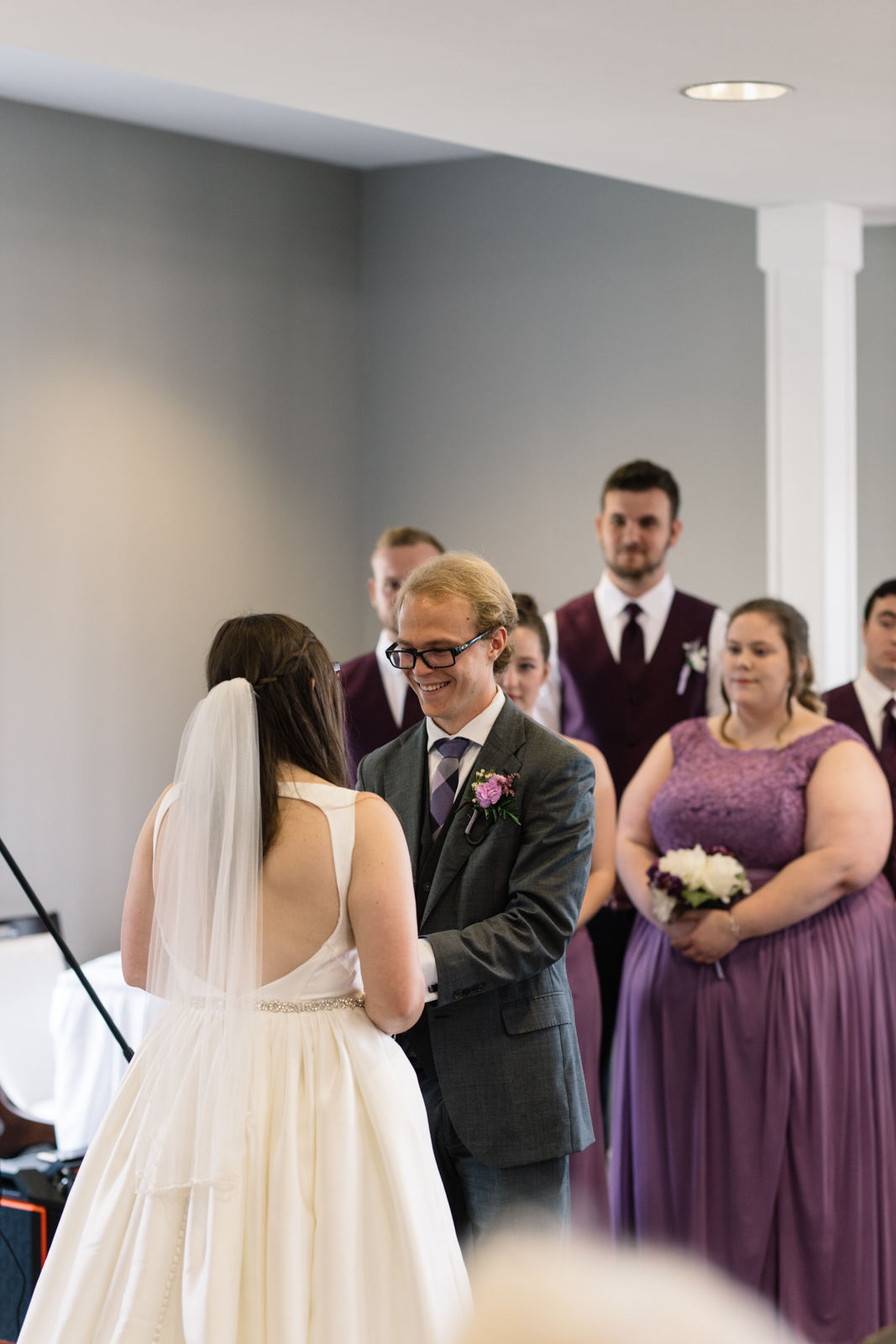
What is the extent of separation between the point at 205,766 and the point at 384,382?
4.80m

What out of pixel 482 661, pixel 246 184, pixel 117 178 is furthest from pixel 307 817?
pixel 246 184

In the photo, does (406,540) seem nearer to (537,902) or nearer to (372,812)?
(537,902)

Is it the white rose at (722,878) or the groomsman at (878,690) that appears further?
the groomsman at (878,690)

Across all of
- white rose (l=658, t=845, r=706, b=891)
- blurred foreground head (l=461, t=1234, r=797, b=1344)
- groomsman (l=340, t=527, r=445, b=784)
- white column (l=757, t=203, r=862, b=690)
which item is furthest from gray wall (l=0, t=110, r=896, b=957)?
blurred foreground head (l=461, t=1234, r=797, b=1344)

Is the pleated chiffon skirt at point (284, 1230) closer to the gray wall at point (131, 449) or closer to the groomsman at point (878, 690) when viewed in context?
the groomsman at point (878, 690)

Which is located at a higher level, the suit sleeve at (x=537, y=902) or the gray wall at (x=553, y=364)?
the gray wall at (x=553, y=364)

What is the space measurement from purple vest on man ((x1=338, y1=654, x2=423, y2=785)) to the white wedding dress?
182 centimetres

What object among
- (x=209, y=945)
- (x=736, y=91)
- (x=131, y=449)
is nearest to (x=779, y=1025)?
(x=209, y=945)

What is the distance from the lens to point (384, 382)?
262 inches

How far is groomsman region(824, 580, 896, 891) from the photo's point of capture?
4113 millimetres

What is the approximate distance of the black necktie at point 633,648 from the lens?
4227 millimetres

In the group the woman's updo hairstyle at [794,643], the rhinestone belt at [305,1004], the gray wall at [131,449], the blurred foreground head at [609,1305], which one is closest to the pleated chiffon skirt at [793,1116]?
the woman's updo hairstyle at [794,643]

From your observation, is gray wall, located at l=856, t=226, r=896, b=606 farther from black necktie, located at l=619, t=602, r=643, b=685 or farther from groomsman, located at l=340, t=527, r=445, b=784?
groomsman, located at l=340, t=527, r=445, b=784

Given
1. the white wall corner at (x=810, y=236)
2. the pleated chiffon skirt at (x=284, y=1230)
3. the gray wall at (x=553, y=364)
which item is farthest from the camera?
the gray wall at (x=553, y=364)
